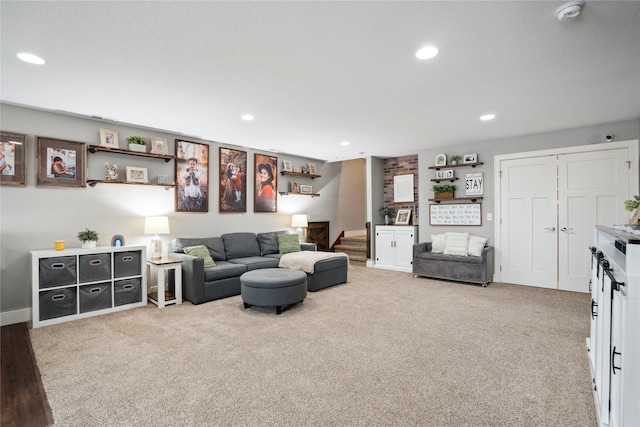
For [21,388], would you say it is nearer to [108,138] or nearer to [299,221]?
[108,138]

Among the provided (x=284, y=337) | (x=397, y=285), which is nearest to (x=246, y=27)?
(x=284, y=337)

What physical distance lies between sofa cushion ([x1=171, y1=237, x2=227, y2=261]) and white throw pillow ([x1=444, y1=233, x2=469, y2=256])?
3799 millimetres

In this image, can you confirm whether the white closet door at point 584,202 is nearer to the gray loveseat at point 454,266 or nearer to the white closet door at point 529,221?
the white closet door at point 529,221

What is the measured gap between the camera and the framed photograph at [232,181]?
217 inches

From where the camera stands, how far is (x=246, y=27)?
2102 millimetres

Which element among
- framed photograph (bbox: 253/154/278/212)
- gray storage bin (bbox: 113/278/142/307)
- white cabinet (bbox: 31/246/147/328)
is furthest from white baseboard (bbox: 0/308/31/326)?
framed photograph (bbox: 253/154/278/212)

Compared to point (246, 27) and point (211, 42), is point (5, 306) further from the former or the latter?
point (246, 27)

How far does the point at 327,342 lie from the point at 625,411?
6.59ft

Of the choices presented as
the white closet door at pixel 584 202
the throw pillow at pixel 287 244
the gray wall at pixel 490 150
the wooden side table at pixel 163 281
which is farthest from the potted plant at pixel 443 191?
the wooden side table at pixel 163 281

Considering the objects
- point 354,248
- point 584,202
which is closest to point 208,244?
point 354,248

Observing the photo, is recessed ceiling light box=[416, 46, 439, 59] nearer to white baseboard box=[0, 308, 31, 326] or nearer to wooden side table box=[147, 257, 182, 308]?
wooden side table box=[147, 257, 182, 308]

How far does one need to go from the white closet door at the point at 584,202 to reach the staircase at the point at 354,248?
3.62 metres

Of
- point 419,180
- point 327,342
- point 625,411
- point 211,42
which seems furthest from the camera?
point 419,180

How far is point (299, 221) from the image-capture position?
6.48 m
